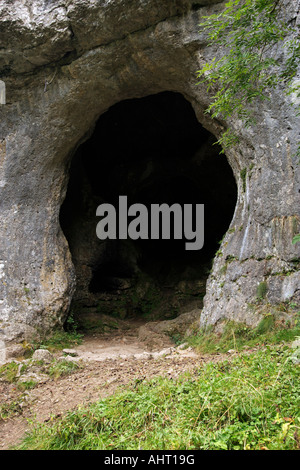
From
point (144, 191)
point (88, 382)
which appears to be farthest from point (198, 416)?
point (144, 191)

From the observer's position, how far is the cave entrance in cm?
912

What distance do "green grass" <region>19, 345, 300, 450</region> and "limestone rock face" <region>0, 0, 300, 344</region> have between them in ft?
6.05

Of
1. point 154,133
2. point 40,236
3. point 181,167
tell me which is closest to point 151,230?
point 181,167

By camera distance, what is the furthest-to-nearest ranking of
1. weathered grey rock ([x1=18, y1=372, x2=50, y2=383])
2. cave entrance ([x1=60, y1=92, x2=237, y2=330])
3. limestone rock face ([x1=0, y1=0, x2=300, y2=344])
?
cave entrance ([x1=60, y1=92, x2=237, y2=330]) < limestone rock face ([x1=0, y1=0, x2=300, y2=344]) < weathered grey rock ([x1=18, y1=372, x2=50, y2=383])

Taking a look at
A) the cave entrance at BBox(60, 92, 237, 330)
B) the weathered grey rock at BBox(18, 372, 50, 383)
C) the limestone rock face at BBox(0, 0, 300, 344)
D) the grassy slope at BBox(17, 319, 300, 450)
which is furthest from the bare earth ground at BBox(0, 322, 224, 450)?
the cave entrance at BBox(60, 92, 237, 330)

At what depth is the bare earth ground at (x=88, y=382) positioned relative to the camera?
333 centimetres

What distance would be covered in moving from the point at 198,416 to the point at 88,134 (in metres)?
6.33

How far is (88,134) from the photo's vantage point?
738 cm

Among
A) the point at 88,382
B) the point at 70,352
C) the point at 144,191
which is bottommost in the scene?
the point at 70,352

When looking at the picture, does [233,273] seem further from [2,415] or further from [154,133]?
[154,133]

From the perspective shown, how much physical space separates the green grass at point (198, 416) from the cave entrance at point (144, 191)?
239 inches

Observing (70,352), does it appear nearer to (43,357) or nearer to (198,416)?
(43,357)

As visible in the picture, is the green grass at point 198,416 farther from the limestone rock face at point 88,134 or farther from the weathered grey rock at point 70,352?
the weathered grey rock at point 70,352

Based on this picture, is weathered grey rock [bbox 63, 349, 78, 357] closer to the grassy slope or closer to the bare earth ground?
the bare earth ground
